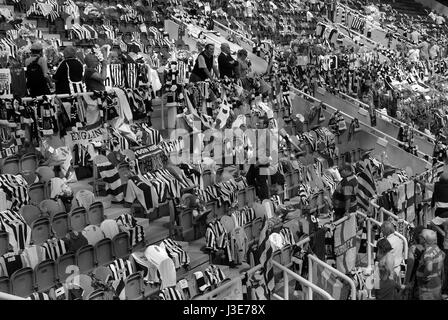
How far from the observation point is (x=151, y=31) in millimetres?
15867

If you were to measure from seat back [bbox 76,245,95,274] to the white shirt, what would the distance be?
339cm

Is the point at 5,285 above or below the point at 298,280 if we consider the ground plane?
below

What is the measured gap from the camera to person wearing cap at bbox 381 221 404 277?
7.98m

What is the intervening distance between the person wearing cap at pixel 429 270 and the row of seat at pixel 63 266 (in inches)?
132

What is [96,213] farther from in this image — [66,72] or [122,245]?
[66,72]

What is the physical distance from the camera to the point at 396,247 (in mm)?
8102

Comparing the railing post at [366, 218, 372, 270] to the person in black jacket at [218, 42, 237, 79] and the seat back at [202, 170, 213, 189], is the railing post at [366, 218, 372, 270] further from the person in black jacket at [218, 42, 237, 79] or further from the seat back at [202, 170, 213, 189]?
the person in black jacket at [218, 42, 237, 79]

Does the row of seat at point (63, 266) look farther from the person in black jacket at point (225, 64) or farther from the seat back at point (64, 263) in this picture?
the person in black jacket at point (225, 64)

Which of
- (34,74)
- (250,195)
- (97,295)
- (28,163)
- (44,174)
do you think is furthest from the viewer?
(250,195)

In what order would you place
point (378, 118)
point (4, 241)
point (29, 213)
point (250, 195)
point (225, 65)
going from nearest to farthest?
point (4, 241)
point (29, 213)
point (250, 195)
point (225, 65)
point (378, 118)

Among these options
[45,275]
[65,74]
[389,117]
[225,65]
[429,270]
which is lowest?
[389,117]

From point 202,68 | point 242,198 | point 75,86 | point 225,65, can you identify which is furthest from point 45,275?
point 225,65

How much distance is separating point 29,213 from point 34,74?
96.6 inches

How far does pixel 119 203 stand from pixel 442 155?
27.9 ft
